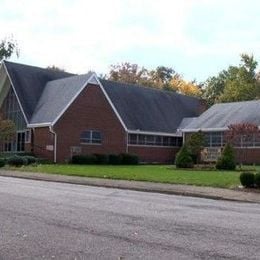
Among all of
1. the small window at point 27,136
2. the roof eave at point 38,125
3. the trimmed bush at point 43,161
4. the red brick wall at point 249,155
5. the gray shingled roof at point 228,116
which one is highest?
the gray shingled roof at point 228,116

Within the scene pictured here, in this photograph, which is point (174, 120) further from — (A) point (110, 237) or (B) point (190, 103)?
(A) point (110, 237)

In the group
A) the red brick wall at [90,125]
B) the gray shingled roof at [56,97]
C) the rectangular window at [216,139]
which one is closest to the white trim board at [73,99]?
the gray shingled roof at [56,97]

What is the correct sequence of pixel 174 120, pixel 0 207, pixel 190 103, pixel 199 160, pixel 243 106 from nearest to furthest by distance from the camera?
1. pixel 0 207
2. pixel 199 160
3. pixel 243 106
4. pixel 174 120
5. pixel 190 103

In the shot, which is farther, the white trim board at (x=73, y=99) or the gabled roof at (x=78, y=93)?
the gabled roof at (x=78, y=93)

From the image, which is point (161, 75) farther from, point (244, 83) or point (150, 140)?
point (150, 140)

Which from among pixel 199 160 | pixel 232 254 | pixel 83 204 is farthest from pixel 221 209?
pixel 199 160

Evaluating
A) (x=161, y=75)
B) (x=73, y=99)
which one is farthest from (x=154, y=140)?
(x=161, y=75)

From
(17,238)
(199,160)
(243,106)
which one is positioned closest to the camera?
(17,238)

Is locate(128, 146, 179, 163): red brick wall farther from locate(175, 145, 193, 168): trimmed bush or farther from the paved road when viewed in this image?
the paved road

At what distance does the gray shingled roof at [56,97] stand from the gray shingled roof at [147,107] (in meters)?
4.28

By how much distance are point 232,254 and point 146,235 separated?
81.1 inches

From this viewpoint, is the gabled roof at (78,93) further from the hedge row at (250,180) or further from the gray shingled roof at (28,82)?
the hedge row at (250,180)

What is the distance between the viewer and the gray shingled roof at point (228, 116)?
4869 centimetres

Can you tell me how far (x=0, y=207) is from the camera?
14773mm
